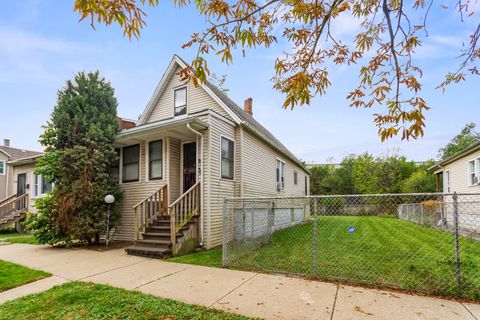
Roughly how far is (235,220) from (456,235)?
15.8 ft

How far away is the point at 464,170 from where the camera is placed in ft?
44.7

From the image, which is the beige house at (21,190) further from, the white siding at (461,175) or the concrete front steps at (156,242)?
the white siding at (461,175)

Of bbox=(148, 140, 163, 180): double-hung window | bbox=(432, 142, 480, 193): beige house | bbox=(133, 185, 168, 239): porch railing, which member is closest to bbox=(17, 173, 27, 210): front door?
bbox=(148, 140, 163, 180): double-hung window

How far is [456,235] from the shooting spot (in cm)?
399

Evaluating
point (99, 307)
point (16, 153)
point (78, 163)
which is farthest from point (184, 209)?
point (16, 153)

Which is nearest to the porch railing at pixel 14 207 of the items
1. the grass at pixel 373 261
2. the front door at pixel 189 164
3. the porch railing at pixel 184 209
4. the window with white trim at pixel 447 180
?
the front door at pixel 189 164

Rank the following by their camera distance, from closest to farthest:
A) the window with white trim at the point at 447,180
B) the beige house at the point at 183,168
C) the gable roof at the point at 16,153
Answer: the beige house at the point at 183,168, the window with white trim at the point at 447,180, the gable roof at the point at 16,153

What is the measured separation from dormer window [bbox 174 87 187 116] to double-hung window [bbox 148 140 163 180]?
2.39m

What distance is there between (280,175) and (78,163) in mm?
9382

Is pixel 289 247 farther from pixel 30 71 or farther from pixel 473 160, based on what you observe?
pixel 30 71

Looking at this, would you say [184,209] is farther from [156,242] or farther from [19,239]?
[19,239]

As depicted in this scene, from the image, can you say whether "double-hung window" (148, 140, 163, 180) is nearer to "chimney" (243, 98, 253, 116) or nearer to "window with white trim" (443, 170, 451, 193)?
"chimney" (243, 98, 253, 116)

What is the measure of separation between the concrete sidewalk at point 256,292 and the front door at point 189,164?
3.47 metres

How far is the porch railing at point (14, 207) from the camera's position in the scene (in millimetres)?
13898
